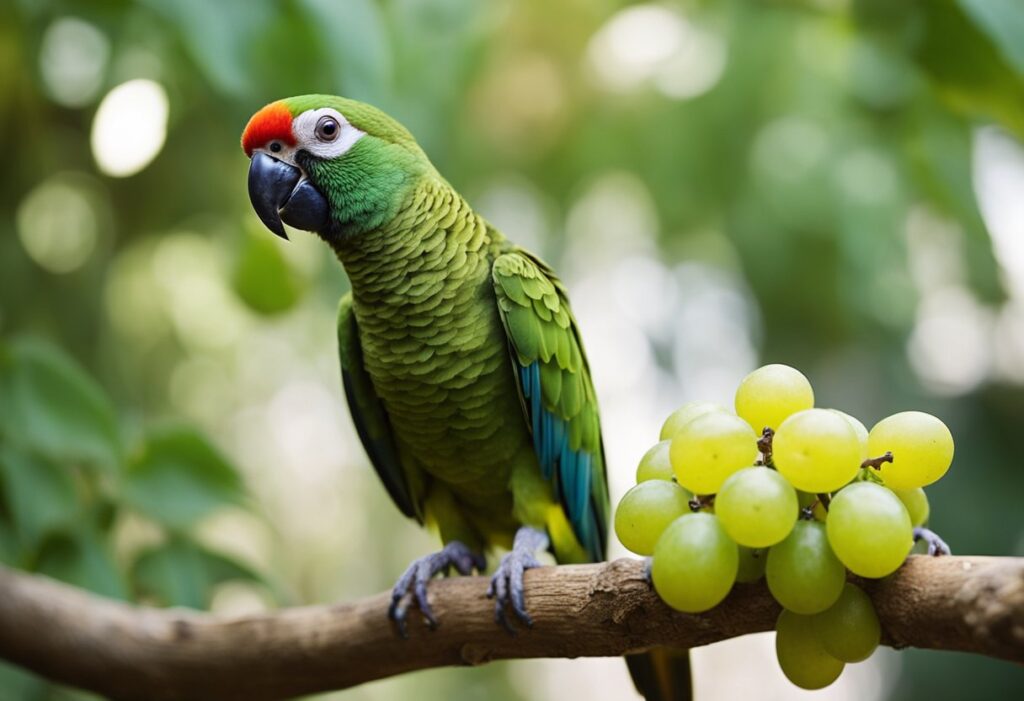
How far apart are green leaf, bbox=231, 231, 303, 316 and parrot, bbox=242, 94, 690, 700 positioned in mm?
297

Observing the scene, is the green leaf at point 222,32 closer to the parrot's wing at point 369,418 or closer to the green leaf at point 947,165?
the parrot's wing at point 369,418

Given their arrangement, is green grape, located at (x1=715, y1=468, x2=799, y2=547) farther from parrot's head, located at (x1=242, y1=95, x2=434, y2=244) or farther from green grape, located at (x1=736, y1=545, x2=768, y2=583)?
parrot's head, located at (x1=242, y1=95, x2=434, y2=244)

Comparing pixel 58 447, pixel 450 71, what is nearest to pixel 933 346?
pixel 450 71

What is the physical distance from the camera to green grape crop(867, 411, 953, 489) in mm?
828

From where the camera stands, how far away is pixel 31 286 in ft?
7.09

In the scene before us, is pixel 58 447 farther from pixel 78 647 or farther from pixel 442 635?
pixel 442 635

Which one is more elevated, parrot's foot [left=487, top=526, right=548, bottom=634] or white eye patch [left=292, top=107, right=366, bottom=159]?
white eye patch [left=292, top=107, right=366, bottom=159]

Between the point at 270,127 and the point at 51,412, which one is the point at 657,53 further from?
the point at 51,412

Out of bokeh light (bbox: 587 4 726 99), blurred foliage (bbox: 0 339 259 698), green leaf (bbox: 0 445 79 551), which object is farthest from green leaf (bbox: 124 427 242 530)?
bokeh light (bbox: 587 4 726 99)

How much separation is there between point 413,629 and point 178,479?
62 cm

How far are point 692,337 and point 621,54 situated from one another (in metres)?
0.80

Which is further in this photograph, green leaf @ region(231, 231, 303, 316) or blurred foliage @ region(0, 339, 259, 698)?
green leaf @ region(231, 231, 303, 316)

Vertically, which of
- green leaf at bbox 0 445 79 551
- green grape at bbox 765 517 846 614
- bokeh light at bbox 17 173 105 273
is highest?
bokeh light at bbox 17 173 105 273

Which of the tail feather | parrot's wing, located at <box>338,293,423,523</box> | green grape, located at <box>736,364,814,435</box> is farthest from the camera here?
parrot's wing, located at <box>338,293,423,523</box>
